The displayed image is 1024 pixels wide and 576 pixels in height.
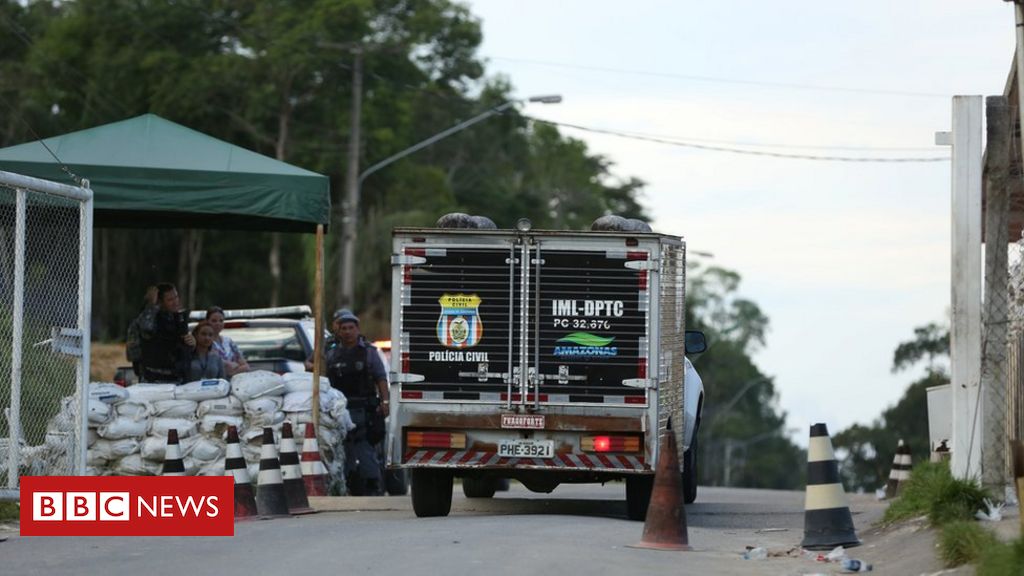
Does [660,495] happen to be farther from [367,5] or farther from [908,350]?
[908,350]

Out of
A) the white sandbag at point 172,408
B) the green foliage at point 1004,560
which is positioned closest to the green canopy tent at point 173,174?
the white sandbag at point 172,408

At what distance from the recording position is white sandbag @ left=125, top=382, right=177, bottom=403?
727 inches

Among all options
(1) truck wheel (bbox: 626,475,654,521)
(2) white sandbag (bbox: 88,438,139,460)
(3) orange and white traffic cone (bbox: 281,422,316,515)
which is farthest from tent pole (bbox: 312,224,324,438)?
(1) truck wheel (bbox: 626,475,654,521)

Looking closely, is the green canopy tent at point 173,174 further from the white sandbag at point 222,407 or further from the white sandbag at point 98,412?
the white sandbag at point 98,412

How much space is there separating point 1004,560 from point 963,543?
135 centimetres

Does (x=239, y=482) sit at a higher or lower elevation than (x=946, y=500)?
lower

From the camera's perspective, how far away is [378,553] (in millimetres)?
12125

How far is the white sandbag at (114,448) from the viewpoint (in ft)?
59.8

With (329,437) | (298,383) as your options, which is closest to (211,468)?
(298,383)

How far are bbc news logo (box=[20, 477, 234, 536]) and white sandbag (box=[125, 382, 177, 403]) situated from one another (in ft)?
8.99

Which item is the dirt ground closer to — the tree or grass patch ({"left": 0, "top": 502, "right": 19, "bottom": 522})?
grass patch ({"left": 0, "top": 502, "right": 19, "bottom": 522})

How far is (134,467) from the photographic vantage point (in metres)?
18.3

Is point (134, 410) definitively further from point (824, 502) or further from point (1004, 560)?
point (1004, 560)

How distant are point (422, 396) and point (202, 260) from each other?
45.0 meters
